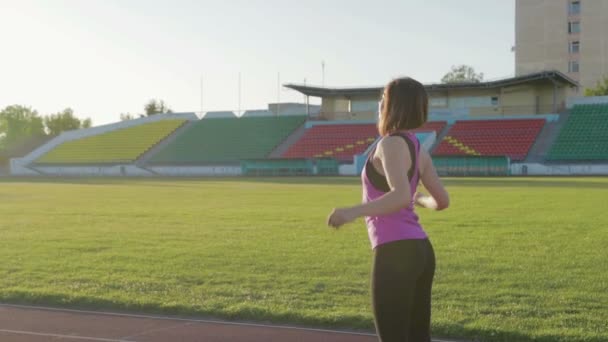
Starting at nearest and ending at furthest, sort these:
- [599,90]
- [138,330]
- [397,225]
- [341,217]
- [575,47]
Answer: [341,217] → [397,225] → [138,330] → [599,90] → [575,47]

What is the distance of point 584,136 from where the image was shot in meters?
51.9

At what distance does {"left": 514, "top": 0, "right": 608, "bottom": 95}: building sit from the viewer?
85562 millimetres

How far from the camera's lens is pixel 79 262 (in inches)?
441

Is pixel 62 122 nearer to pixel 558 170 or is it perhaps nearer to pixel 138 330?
pixel 558 170

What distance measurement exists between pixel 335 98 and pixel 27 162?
2931 cm

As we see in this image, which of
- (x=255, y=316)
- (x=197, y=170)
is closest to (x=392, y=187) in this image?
(x=255, y=316)

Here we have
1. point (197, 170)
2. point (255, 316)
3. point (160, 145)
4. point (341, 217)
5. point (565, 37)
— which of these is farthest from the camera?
point (565, 37)

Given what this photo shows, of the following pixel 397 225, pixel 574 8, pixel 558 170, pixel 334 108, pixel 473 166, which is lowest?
pixel 558 170

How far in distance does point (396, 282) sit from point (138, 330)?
415cm

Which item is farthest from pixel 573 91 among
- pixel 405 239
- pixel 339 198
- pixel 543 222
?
pixel 405 239

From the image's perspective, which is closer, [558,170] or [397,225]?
[397,225]

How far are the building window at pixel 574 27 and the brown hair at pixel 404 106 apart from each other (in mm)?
89525

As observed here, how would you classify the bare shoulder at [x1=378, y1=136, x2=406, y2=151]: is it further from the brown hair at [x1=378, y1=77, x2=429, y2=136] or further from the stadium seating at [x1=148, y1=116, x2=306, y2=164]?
the stadium seating at [x1=148, y1=116, x2=306, y2=164]

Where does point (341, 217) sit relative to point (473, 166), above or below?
above
